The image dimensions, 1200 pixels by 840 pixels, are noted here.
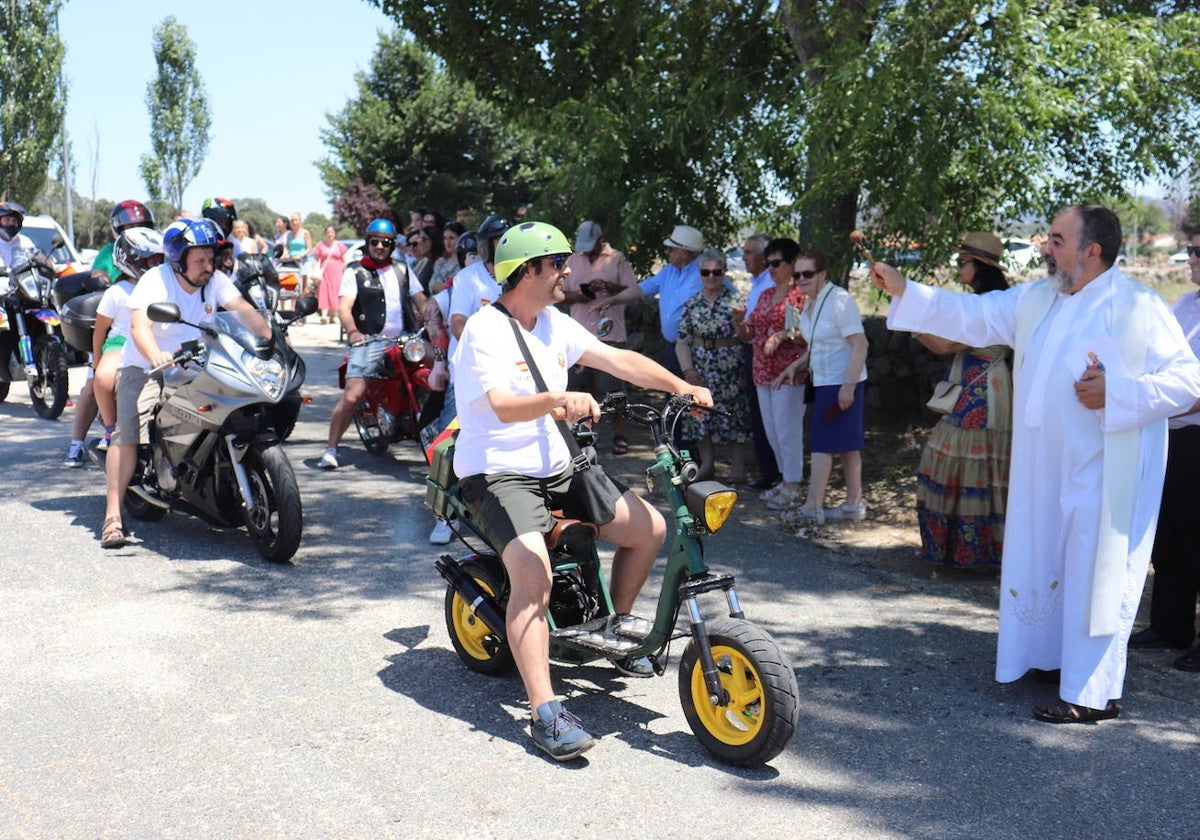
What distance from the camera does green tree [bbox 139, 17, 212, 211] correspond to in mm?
46812

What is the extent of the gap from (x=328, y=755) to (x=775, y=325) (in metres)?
4.79

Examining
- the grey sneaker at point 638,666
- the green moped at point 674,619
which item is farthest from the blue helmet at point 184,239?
the grey sneaker at point 638,666

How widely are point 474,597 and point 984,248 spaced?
10.8ft

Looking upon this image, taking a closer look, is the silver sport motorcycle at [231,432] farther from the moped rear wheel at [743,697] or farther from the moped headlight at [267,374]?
the moped rear wheel at [743,697]

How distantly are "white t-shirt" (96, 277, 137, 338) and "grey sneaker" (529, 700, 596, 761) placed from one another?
396cm

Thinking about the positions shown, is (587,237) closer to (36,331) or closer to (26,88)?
(36,331)

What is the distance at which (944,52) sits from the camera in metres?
7.20

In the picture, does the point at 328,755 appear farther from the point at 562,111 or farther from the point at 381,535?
the point at 562,111

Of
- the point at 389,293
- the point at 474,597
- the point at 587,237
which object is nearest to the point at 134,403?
the point at 389,293

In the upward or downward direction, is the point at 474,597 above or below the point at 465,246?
below

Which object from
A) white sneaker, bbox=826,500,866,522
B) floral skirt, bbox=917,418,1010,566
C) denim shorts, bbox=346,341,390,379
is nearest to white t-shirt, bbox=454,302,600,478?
floral skirt, bbox=917,418,1010,566

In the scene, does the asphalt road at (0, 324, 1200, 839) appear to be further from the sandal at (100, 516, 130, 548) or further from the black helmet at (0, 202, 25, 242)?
the black helmet at (0, 202, 25, 242)

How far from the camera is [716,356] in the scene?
8680mm

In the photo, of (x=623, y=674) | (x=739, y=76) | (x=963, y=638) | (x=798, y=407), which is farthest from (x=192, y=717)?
(x=739, y=76)
